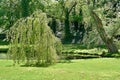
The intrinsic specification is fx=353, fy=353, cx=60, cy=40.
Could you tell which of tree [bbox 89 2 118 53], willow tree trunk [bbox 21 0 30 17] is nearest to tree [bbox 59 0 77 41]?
willow tree trunk [bbox 21 0 30 17]

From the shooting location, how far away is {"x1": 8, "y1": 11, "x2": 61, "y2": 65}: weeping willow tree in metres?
20.2

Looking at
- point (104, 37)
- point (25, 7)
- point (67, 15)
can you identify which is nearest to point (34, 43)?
point (104, 37)

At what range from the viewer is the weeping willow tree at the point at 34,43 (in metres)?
20.2

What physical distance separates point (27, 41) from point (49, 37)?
131 cm

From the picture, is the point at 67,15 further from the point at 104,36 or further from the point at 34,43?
the point at 34,43

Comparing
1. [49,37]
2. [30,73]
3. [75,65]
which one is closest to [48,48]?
[49,37]

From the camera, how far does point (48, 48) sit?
2020 centimetres

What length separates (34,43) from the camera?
20.5m

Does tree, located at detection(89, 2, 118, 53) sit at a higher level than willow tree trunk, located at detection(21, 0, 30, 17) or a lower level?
lower

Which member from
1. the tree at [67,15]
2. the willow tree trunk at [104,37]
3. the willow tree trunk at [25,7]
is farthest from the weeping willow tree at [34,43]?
the tree at [67,15]

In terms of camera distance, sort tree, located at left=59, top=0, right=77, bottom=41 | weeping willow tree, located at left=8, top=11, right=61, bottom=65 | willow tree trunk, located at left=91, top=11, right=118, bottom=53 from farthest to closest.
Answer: tree, located at left=59, top=0, right=77, bottom=41, willow tree trunk, located at left=91, top=11, right=118, bottom=53, weeping willow tree, located at left=8, top=11, right=61, bottom=65

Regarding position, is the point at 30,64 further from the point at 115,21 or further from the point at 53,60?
the point at 115,21

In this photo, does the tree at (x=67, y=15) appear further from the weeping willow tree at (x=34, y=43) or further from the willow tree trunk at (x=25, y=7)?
the weeping willow tree at (x=34, y=43)

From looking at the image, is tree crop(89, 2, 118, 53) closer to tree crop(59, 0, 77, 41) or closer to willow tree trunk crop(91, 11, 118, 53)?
willow tree trunk crop(91, 11, 118, 53)
